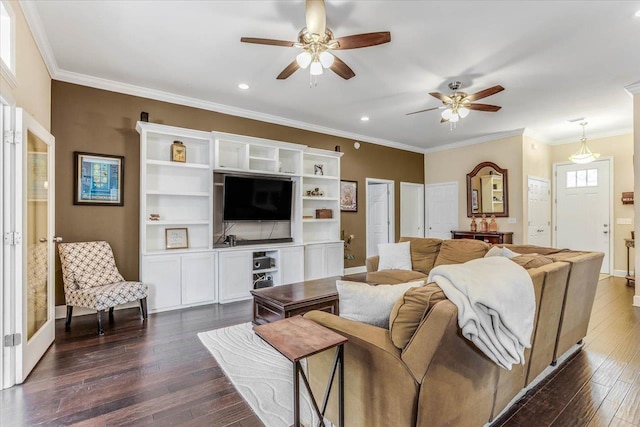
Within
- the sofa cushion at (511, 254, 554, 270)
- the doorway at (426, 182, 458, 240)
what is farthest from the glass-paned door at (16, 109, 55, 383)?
the doorway at (426, 182, 458, 240)

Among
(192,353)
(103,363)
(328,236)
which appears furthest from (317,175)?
(103,363)

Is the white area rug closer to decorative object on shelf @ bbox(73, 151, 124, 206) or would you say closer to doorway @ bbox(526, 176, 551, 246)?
decorative object on shelf @ bbox(73, 151, 124, 206)

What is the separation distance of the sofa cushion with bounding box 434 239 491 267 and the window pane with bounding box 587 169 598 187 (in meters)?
4.48

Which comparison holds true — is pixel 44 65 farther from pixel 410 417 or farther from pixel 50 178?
pixel 410 417

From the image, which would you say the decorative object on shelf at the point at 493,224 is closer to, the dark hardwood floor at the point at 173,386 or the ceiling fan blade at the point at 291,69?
the dark hardwood floor at the point at 173,386

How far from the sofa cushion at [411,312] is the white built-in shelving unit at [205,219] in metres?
3.38

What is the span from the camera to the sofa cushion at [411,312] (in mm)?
1399

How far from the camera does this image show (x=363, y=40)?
2.44m

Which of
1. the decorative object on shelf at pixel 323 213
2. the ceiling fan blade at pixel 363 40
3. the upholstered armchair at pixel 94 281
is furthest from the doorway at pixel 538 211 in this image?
the upholstered armchair at pixel 94 281

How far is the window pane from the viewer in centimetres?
637

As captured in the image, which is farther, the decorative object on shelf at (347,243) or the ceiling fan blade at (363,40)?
the decorative object on shelf at (347,243)

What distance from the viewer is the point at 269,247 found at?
482 centimetres

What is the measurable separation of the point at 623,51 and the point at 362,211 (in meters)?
4.40

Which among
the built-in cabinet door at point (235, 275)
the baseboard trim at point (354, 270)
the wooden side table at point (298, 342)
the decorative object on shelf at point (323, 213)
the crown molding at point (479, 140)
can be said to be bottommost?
the baseboard trim at point (354, 270)
